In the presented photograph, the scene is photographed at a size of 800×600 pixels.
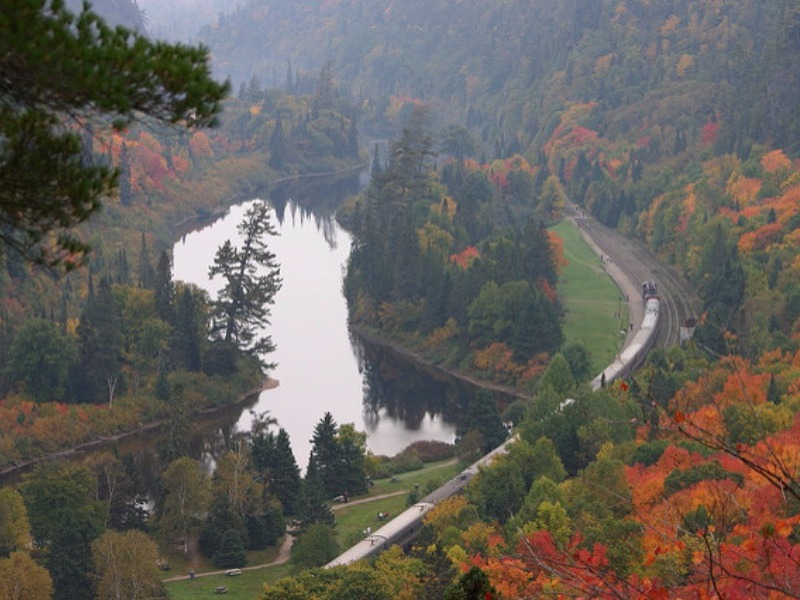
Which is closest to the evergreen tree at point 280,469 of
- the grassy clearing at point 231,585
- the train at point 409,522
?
the train at point 409,522

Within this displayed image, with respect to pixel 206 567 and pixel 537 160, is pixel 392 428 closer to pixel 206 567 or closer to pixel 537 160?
pixel 206 567

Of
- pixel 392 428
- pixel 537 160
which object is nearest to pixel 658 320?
pixel 392 428

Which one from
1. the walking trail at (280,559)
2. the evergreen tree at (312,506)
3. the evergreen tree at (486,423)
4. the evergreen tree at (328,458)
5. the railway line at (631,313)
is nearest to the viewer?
the walking trail at (280,559)

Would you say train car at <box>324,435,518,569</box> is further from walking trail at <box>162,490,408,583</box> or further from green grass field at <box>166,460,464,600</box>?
walking trail at <box>162,490,408,583</box>

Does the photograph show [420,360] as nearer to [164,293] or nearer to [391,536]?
[164,293]

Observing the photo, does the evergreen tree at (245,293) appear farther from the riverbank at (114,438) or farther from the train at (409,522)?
the train at (409,522)

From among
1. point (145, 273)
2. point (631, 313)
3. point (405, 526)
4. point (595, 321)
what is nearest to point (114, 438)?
point (405, 526)

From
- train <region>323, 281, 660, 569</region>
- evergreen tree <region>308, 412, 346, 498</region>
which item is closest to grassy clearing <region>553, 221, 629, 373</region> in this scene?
train <region>323, 281, 660, 569</region>
